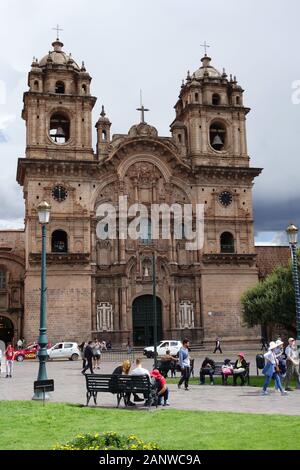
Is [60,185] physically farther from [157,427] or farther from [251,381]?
[157,427]

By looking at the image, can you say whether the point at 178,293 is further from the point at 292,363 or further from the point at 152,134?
the point at 292,363

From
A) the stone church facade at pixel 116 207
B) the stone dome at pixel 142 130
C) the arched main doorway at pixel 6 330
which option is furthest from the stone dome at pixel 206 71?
the arched main doorway at pixel 6 330

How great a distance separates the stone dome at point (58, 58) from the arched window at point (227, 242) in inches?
723

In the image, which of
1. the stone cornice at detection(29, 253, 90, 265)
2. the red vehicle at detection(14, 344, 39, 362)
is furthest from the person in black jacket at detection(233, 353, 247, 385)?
the stone cornice at detection(29, 253, 90, 265)

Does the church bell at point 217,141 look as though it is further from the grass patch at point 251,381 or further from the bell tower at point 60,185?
the grass patch at point 251,381

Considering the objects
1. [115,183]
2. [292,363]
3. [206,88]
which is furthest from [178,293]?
[292,363]

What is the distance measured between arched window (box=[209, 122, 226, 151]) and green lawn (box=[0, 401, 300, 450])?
127ft

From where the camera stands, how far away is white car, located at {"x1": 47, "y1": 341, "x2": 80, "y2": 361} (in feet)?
127

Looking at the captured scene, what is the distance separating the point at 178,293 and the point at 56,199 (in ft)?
39.4

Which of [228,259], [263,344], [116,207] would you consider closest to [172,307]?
[228,259]

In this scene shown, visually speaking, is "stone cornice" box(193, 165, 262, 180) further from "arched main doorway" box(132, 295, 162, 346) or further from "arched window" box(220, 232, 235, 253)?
"arched main doorway" box(132, 295, 162, 346)

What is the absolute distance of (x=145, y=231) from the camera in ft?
155

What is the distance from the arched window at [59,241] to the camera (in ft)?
150

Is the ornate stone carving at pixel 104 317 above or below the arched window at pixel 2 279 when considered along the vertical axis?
below
